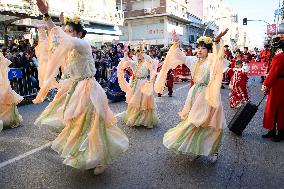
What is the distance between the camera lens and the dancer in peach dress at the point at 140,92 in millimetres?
8055

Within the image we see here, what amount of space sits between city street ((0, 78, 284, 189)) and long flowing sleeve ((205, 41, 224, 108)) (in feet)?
3.30

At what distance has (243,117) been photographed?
23.9ft

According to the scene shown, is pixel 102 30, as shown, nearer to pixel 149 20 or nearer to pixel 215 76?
pixel 149 20

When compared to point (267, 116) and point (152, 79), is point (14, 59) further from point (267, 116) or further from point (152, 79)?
point (267, 116)

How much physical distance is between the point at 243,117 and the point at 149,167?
2.95m

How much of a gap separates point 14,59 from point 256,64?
10866 mm

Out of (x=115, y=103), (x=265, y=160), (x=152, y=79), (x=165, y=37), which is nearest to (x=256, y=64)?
(x=115, y=103)

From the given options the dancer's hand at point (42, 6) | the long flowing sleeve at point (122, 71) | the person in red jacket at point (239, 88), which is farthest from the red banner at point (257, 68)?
the dancer's hand at point (42, 6)

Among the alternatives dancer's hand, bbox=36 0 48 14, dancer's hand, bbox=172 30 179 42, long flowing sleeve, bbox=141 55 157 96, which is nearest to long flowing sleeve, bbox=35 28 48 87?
dancer's hand, bbox=36 0 48 14

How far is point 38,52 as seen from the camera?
602cm

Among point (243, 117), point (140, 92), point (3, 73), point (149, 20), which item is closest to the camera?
point (243, 117)

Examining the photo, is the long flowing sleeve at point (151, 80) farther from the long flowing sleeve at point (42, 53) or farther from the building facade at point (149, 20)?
the building facade at point (149, 20)

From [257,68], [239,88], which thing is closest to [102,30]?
[257,68]

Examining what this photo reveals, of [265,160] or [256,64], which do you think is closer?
[265,160]
